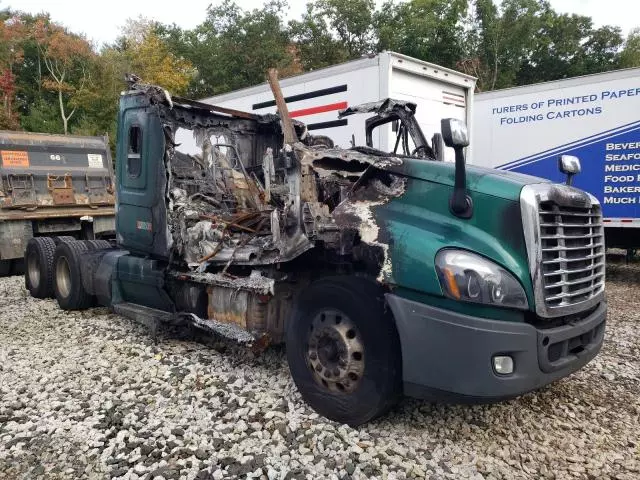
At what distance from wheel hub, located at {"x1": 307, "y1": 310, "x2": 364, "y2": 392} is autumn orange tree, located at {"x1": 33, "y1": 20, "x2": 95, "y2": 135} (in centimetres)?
2847

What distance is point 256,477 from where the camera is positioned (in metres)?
3.04

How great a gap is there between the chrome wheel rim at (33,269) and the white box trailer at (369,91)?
5.00 m

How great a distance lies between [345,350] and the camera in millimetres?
3430

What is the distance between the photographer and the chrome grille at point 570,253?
10.1 ft

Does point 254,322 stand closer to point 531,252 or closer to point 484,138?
point 531,252

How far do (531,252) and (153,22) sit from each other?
3331 centimetres

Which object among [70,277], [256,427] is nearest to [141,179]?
[70,277]

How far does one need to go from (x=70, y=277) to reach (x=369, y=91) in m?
5.26

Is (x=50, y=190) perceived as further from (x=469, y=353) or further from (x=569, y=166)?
(x=469, y=353)

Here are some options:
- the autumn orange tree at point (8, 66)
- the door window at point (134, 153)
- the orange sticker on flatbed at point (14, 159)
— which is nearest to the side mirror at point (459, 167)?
the door window at point (134, 153)

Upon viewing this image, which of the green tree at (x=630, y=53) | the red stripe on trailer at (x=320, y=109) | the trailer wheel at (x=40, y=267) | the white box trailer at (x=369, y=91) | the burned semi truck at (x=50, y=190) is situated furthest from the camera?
the green tree at (x=630, y=53)

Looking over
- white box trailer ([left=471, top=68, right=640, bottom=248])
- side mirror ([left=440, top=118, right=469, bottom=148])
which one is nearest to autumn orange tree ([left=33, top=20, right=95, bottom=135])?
white box trailer ([left=471, top=68, right=640, bottom=248])

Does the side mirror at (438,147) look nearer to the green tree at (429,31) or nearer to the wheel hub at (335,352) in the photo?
the wheel hub at (335,352)

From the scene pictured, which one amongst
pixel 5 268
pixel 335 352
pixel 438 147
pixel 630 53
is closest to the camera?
pixel 335 352
